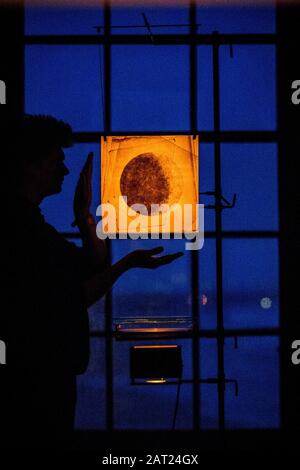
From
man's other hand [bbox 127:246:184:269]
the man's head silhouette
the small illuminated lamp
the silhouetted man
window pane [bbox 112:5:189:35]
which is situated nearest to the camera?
the silhouetted man

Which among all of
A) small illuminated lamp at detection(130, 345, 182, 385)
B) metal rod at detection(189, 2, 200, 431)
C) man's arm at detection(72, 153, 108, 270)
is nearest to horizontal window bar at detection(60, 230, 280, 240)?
metal rod at detection(189, 2, 200, 431)

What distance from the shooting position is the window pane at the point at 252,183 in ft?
12.2

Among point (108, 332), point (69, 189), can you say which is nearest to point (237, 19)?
point (69, 189)

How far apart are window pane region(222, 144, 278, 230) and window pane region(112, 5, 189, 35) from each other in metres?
0.89

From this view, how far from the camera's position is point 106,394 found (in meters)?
3.75

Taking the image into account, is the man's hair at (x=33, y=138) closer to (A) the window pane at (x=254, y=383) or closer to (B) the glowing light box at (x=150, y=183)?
(B) the glowing light box at (x=150, y=183)

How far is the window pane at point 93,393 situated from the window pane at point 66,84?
1.52m

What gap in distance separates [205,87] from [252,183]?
73 centimetres

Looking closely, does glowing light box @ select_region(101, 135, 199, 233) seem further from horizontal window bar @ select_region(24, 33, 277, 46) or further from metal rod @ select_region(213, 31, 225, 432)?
horizontal window bar @ select_region(24, 33, 277, 46)

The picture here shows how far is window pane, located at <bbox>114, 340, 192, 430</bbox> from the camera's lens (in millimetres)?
3725

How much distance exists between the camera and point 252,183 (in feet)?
12.2

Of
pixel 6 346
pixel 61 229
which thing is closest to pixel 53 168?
pixel 6 346

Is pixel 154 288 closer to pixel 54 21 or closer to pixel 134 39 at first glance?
pixel 134 39

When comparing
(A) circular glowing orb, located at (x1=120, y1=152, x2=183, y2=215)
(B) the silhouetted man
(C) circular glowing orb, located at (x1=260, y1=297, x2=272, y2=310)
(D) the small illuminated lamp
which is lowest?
(D) the small illuminated lamp
